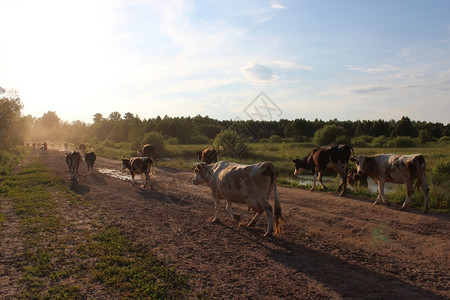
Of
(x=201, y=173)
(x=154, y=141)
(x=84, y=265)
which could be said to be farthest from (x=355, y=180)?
(x=154, y=141)

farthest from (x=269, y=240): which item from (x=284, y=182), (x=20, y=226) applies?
(x=284, y=182)

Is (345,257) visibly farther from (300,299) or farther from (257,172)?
(257,172)

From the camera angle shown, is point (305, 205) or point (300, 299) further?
point (305, 205)

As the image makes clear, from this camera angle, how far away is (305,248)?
6895 mm

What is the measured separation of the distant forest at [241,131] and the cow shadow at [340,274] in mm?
21559

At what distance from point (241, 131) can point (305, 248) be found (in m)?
30.8

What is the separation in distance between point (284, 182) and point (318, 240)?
29.1ft

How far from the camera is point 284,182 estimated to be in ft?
53.2

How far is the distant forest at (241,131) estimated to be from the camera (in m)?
38.0

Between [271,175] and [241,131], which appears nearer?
[271,175]

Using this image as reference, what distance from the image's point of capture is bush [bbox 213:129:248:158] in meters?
36.0

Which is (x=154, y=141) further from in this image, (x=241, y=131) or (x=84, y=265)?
(x=84, y=265)

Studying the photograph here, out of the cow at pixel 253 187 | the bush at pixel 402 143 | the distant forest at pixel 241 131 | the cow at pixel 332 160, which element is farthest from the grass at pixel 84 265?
the bush at pixel 402 143

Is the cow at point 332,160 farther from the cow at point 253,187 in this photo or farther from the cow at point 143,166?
the cow at point 143,166
